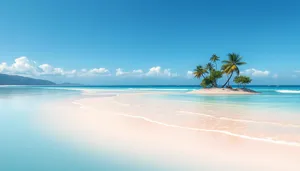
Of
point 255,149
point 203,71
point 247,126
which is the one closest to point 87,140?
point 255,149

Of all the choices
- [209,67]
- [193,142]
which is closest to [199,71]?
[209,67]

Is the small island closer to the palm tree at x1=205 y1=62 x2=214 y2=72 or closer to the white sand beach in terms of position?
the palm tree at x1=205 y1=62 x2=214 y2=72

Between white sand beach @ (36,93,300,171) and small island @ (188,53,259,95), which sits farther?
small island @ (188,53,259,95)

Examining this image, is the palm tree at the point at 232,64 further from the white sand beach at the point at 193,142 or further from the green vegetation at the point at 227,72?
the white sand beach at the point at 193,142

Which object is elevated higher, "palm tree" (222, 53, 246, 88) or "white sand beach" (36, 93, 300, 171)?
"palm tree" (222, 53, 246, 88)

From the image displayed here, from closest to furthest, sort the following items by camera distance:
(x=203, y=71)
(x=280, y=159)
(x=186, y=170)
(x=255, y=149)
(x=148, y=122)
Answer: (x=186, y=170)
(x=280, y=159)
(x=255, y=149)
(x=148, y=122)
(x=203, y=71)

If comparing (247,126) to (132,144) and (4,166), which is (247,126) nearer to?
(132,144)

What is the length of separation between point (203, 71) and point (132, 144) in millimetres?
47022

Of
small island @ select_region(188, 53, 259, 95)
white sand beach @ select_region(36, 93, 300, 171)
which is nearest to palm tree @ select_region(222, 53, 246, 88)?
small island @ select_region(188, 53, 259, 95)

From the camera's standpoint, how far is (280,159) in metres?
5.41

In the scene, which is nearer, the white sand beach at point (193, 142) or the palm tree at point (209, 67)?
the white sand beach at point (193, 142)

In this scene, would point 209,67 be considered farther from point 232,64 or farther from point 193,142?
point 193,142

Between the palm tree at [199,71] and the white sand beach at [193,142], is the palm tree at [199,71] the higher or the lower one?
the higher one

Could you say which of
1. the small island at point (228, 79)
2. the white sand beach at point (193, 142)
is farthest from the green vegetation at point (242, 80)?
the white sand beach at point (193, 142)
